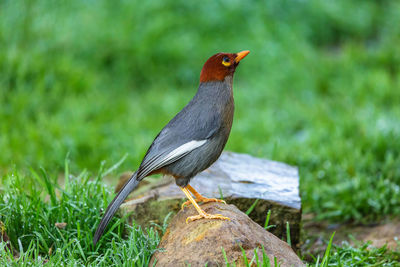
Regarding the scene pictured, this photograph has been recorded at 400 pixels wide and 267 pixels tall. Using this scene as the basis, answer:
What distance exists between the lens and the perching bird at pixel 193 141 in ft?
10.4

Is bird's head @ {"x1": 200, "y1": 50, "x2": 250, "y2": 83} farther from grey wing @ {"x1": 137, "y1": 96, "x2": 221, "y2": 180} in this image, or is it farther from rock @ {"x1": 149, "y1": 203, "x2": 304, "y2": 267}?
rock @ {"x1": 149, "y1": 203, "x2": 304, "y2": 267}

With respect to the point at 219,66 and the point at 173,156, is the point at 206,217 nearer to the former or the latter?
the point at 173,156

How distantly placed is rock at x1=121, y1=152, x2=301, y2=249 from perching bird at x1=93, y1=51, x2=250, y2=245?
43 centimetres

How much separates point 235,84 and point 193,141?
17.2 feet

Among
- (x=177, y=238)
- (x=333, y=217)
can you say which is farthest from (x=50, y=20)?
(x=177, y=238)

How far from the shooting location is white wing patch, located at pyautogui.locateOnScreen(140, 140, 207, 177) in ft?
10.4

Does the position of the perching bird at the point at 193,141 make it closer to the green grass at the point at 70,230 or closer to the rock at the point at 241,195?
the green grass at the point at 70,230

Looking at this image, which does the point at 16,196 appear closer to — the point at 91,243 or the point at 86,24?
the point at 91,243

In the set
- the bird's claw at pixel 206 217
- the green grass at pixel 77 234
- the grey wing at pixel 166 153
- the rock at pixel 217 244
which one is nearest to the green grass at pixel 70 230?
the green grass at pixel 77 234

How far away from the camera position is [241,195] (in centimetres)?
369

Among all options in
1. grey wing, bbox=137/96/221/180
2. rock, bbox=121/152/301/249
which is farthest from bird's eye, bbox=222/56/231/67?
rock, bbox=121/152/301/249

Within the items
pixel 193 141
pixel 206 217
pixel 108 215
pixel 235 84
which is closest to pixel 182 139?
pixel 193 141

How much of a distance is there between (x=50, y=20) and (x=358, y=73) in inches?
172

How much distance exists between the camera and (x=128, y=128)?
6.49 meters
